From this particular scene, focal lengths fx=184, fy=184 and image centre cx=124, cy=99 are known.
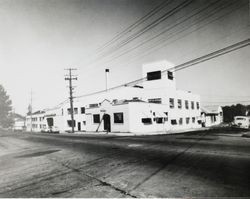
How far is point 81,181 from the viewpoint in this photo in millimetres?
6520

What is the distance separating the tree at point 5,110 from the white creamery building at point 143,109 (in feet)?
219

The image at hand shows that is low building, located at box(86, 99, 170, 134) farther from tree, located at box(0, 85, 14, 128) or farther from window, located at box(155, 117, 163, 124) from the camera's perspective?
tree, located at box(0, 85, 14, 128)

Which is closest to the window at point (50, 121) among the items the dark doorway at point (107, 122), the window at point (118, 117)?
the dark doorway at point (107, 122)

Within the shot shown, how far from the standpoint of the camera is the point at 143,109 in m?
30.4

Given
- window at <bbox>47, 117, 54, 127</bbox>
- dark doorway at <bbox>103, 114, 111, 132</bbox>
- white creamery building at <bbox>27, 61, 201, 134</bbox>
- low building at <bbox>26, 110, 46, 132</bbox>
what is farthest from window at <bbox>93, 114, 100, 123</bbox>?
low building at <bbox>26, 110, 46, 132</bbox>

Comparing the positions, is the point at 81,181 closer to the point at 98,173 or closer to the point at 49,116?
A: the point at 98,173

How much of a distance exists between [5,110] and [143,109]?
107283 millimetres

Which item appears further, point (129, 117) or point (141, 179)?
point (129, 117)

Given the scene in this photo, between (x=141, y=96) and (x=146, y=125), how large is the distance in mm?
10191

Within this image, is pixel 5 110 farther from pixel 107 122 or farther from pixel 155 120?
pixel 155 120

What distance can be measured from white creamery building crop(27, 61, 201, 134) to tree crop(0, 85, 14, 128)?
66.8m

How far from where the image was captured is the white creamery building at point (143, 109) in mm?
30000

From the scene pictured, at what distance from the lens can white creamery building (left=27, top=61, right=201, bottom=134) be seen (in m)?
30.0

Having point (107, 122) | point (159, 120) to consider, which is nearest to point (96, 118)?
point (107, 122)
